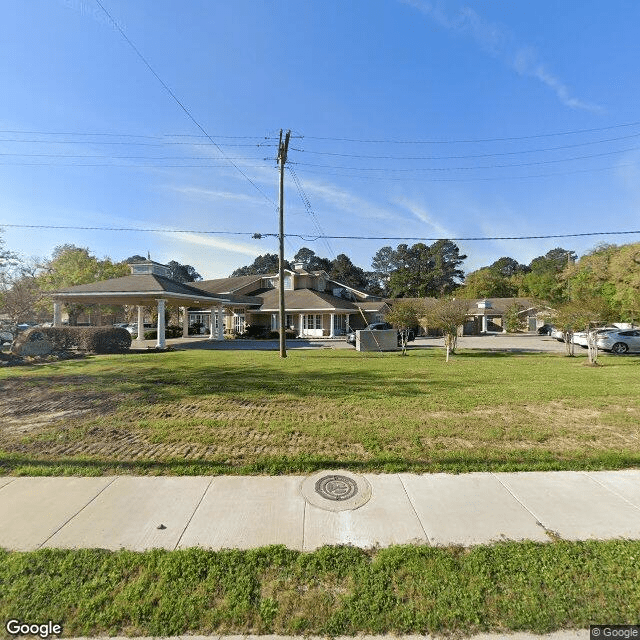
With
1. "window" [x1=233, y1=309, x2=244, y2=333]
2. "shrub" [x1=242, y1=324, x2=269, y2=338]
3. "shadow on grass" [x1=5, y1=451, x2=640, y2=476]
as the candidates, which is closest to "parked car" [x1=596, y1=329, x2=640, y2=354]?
"shadow on grass" [x1=5, y1=451, x2=640, y2=476]

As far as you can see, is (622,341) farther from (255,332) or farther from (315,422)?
(255,332)

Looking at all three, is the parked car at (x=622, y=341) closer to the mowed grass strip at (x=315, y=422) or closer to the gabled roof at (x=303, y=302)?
the mowed grass strip at (x=315, y=422)

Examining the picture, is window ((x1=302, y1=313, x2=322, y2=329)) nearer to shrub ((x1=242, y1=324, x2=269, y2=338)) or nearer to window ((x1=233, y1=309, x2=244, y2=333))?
shrub ((x1=242, y1=324, x2=269, y2=338))

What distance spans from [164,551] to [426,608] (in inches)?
81.1

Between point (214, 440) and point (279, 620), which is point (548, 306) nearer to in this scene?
point (214, 440)

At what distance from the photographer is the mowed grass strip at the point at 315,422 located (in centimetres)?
450

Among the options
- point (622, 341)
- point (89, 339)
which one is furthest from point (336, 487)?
point (622, 341)

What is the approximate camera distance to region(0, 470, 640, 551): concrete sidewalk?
2.98 meters

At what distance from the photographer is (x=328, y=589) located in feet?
7.90

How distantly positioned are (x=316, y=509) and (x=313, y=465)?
95cm

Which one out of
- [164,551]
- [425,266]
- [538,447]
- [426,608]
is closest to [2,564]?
[164,551]

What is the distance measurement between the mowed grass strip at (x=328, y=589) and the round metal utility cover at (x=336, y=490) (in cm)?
70

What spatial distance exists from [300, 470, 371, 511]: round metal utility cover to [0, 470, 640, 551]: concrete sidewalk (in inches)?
0.5

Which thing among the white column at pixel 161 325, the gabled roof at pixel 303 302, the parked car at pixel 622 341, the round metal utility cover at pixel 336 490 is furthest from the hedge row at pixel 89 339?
the parked car at pixel 622 341
